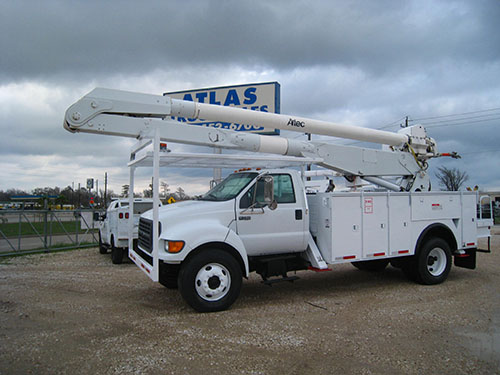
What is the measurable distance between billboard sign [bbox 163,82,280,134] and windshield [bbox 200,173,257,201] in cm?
985

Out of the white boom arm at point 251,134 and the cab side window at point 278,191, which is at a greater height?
the white boom arm at point 251,134

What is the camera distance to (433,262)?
8.18 metres

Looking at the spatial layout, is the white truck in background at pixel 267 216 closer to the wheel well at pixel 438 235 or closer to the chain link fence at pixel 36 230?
the wheel well at pixel 438 235

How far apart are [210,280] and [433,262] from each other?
5120 mm

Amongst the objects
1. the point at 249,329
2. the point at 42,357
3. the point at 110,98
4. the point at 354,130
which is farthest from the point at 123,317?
the point at 354,130

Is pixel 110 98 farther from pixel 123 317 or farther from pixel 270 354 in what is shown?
pixel 270 354

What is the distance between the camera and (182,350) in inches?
175

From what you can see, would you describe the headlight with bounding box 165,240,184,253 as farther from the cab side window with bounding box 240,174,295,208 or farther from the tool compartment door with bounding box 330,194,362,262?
the tool compartment door with bounding box 330,194,362,262

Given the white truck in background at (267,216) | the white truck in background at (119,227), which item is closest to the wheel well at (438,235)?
the white truck in background at (267,216)

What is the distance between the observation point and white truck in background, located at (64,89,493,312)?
5.86m

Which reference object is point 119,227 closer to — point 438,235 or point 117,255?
point 117,255

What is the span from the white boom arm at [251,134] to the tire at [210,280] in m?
2.08

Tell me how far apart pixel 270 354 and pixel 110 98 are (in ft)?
14.8

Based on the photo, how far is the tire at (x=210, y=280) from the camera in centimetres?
569
